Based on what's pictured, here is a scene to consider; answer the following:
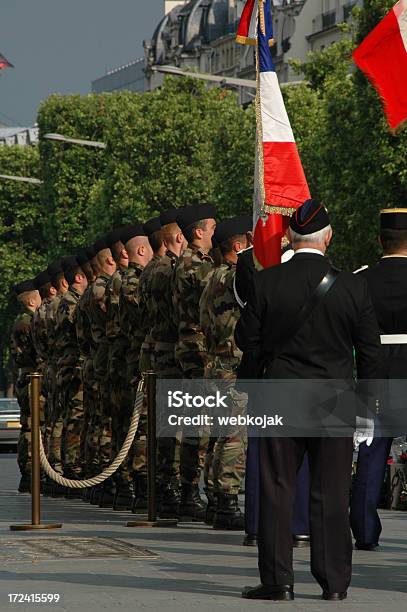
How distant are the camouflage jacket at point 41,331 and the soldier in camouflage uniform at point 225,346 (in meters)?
6.52

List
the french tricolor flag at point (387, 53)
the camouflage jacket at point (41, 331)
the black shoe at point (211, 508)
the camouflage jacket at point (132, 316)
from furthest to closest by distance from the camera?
the camouflage jacket at point (41, 331), the camouflage jacket at point (132, 316), the black shoe at point (211, 508), the french tricolor flag at point (387, 53)

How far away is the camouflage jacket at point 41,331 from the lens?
19.9 meters

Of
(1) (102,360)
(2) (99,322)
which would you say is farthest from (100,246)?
(1) (102,360)

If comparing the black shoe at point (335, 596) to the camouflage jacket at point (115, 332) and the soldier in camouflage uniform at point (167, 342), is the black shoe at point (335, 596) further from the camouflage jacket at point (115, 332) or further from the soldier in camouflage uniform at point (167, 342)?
the camouflage jacket at point (115, 332)

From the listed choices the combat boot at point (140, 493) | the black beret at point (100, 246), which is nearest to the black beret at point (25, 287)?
the black beret at point (100, 246)

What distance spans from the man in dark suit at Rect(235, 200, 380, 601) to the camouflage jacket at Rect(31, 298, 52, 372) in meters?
10.4

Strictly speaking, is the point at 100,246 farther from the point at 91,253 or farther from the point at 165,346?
the point at 165,346

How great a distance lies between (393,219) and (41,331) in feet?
29.7

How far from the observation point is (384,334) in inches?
446

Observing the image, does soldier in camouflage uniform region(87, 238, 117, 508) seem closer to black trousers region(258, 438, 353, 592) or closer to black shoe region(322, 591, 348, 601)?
black trousers region(258, 438, 353, 592)

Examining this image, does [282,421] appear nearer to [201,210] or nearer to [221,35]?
[201,210]

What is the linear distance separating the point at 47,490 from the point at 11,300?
2170 inches

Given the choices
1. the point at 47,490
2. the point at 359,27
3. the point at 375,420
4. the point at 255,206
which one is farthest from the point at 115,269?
the point at 359,27

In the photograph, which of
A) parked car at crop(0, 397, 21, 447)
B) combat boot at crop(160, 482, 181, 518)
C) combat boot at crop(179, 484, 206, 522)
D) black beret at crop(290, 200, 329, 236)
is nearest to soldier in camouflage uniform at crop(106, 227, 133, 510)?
combat boot at crop(160, 482, 181, 518)
